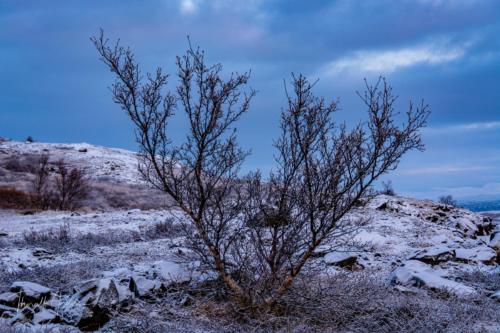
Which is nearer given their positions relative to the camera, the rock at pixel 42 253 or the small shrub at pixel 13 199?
the rock at pixel 42 253

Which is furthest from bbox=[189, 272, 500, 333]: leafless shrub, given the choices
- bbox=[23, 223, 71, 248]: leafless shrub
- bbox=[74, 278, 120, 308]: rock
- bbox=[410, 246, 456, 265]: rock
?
bbox=[23, 223, 71, 248]: leafless shrub

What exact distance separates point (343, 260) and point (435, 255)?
197cm

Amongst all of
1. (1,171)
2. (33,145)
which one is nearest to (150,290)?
(1,171)

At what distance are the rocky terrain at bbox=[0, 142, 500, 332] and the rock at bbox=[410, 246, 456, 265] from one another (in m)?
0.02

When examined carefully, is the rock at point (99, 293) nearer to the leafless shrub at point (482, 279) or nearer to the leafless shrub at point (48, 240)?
the leafless shrub at point (482, 279)

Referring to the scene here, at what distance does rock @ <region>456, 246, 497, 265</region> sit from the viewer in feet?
32.1

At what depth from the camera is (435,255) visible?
31.5 feet

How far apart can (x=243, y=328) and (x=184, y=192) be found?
1.62 metres

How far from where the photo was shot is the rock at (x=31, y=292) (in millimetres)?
5723

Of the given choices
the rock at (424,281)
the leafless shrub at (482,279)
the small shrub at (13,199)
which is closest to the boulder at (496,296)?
the rock at (424,281)

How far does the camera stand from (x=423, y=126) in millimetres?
5418

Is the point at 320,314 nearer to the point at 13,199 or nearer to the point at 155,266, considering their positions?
the point at 155,266

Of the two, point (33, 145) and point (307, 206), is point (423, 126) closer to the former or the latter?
point (307, 206)

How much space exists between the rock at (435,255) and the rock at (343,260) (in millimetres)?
1488
